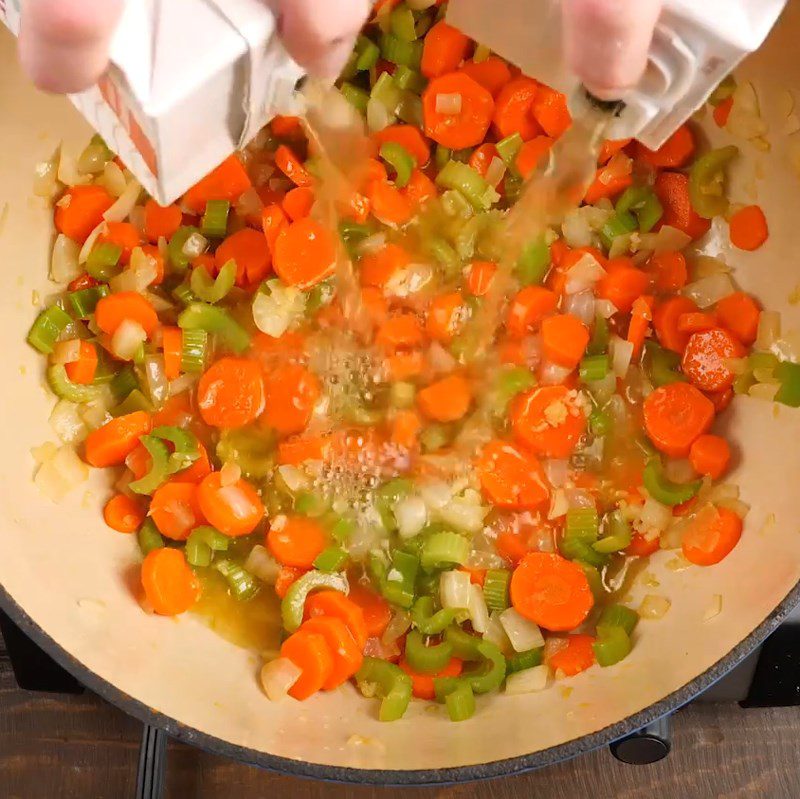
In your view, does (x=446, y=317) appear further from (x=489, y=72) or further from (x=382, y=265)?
(x=489, y=72)

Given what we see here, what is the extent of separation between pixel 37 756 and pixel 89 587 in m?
0.45

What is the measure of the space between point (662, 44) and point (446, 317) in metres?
0.89

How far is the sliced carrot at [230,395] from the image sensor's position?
5.97 ft

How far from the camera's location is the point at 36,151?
1763 mm

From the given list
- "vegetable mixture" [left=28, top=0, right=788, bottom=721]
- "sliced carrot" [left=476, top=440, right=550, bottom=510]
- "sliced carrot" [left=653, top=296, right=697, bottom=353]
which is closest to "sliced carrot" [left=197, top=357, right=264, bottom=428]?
"vegetable mixture" [left=28, top=0, right=788, bottom=721]

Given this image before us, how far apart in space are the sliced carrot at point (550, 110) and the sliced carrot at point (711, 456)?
67 centimetres

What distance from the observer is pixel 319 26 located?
0.88 m

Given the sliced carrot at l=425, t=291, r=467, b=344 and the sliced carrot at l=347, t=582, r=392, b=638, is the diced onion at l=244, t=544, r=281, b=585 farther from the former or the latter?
the sliced carrot at l=425, t=291, r=467, b=344

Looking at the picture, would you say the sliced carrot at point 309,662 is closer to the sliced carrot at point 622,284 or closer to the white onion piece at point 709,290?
the sliced carrot at point 622,284

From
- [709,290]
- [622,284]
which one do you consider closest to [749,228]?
[709,290]

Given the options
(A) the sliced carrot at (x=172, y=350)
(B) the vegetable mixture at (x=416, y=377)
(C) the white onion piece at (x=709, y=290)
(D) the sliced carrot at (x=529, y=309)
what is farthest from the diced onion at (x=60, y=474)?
(C) the white onion piece at (x=709, y=290)

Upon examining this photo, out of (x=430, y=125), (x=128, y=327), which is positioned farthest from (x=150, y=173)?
(x=430, y=125)

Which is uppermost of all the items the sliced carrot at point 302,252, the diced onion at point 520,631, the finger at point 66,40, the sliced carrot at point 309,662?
the finger at point 66,40

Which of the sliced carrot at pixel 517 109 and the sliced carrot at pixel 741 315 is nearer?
the sliced carrot at pixel 741 315
